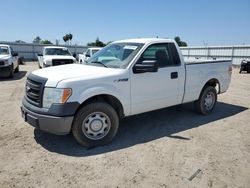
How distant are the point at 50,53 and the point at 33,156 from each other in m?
11.6

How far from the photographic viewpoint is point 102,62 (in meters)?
4.99

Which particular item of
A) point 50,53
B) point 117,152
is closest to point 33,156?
point 117,152

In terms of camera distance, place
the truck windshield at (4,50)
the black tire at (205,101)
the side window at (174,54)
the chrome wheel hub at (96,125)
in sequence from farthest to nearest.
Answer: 1. the truck windshield at (4,50)
2. the black tire at (205,101)
3. the side window at (174,54)
4. the chrome wheel hub at (96,125)

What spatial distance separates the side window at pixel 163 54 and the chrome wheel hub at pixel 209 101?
1670mm

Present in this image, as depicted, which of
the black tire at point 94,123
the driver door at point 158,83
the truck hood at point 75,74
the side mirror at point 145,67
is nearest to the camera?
the truck hood at point 75,74

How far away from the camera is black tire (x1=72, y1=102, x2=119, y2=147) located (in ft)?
13.2

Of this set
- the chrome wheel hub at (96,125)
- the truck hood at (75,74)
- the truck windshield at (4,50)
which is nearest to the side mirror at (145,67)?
Answer: the truck hood at (75,74)

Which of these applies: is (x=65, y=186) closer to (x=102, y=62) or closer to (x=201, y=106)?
(x=102, y=62)

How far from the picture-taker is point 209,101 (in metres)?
6.37

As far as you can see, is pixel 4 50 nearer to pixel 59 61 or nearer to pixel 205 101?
pixel 59 61

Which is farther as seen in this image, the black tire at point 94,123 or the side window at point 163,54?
the side window at point 163,54

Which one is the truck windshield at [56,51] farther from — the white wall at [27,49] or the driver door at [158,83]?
A: the white wall at [27,49]

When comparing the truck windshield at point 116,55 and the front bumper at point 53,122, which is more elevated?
the truck windshield at point 116,55

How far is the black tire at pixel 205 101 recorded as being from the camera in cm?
611
